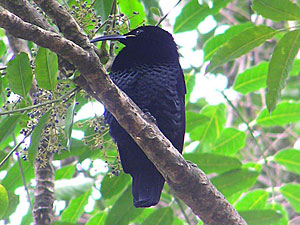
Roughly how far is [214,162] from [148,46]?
72 centimetres

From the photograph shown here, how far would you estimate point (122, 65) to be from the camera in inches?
98.8

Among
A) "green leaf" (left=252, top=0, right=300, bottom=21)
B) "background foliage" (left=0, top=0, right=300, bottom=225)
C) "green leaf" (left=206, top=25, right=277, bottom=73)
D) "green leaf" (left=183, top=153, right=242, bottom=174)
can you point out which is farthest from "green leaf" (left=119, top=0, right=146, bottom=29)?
"green leaf" (left=183, top=153, right=242, bottom=174)

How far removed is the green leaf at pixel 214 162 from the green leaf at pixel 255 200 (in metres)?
0.25

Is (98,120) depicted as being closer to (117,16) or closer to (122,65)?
(122,65)

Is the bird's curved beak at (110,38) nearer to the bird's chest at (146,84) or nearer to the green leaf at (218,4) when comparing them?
the bird's chest at (146,84)

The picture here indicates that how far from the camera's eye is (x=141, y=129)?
1.89 m

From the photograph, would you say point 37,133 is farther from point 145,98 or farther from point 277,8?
point 277,8

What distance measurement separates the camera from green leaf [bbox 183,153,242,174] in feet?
8.00

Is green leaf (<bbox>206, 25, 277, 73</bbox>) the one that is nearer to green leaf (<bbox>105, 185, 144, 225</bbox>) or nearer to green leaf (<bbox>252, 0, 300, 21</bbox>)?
green leaf (<bbox>252, 0, 300, 21</bbox>)

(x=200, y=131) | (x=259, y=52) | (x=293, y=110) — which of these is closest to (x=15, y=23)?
(x=200, y=131)

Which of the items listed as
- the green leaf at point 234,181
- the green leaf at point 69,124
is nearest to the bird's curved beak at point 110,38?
the green leaf at point 69,124

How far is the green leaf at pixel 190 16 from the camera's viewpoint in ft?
8.61

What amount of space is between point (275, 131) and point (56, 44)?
4.55 metres


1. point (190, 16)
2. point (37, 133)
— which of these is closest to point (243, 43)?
point (190, 16)
